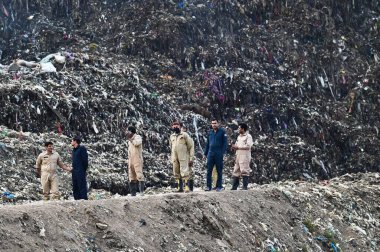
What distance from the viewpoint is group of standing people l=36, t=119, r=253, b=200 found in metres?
11.5

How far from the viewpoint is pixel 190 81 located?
25.1 meters

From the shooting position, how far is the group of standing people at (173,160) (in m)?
11.5

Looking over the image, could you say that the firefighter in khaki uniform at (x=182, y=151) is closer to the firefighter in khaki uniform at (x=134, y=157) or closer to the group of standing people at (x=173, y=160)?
the group of standing people at (x=173, y=160)

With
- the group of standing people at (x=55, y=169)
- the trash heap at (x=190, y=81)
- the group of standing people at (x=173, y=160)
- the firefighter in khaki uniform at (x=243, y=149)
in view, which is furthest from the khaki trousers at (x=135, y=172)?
the trash heap at (x=190, y=81)

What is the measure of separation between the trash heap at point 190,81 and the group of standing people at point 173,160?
3.59 metres

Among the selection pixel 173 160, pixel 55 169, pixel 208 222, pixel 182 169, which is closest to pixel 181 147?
pixel 173 160

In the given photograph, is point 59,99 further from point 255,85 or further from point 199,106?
point 255,85

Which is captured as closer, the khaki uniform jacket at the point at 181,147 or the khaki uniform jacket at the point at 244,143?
the khaki uniform jacket at the point at 181,147

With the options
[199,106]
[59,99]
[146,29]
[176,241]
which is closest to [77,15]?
[146,29]

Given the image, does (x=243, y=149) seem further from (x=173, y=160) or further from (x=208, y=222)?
(x=208, y=222)

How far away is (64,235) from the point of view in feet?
29.0

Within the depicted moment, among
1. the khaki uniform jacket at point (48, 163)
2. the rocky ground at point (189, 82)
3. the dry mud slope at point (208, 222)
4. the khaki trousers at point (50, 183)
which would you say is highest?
the rocky ground at point (189, 82)

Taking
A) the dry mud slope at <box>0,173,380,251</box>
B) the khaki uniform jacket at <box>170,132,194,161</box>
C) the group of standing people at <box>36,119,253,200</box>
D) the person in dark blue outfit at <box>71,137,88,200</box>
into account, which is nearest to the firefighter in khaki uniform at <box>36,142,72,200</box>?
the group of standing people at <box>36,119,253,200</box>

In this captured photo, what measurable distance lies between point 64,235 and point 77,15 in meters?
19.9
